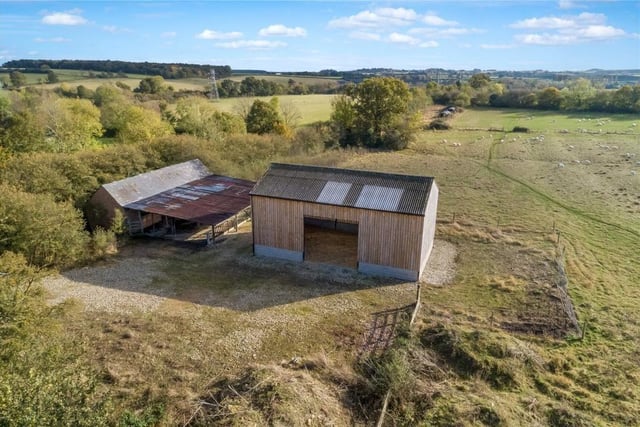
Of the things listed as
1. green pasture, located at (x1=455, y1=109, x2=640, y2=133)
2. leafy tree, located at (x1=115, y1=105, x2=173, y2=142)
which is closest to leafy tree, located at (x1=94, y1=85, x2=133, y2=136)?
leafy tree, located at (x1=115, y1=105, x2=173, y2=142)

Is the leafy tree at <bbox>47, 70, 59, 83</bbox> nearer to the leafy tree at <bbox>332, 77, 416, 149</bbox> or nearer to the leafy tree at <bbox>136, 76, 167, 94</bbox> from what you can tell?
the leafy tree at <bbox>136, 76, 167, 94</bbox>

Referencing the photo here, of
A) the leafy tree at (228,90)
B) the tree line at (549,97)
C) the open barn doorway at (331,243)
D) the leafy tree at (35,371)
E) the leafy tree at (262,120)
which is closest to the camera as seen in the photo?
the leafy tree at (35,371)

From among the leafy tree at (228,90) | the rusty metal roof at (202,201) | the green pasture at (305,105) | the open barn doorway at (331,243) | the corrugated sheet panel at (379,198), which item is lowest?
the open barn doorway at (331,243)

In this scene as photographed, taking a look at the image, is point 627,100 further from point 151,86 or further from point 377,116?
point 151,86

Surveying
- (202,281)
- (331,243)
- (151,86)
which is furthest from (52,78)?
(331,243)

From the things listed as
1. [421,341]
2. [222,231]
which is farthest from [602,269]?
[222,231]

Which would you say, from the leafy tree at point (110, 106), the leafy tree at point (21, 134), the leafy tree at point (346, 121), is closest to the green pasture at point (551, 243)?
the leafy tree at point (346, 121)

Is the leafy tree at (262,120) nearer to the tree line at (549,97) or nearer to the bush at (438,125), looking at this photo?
the bush at (438,125)
